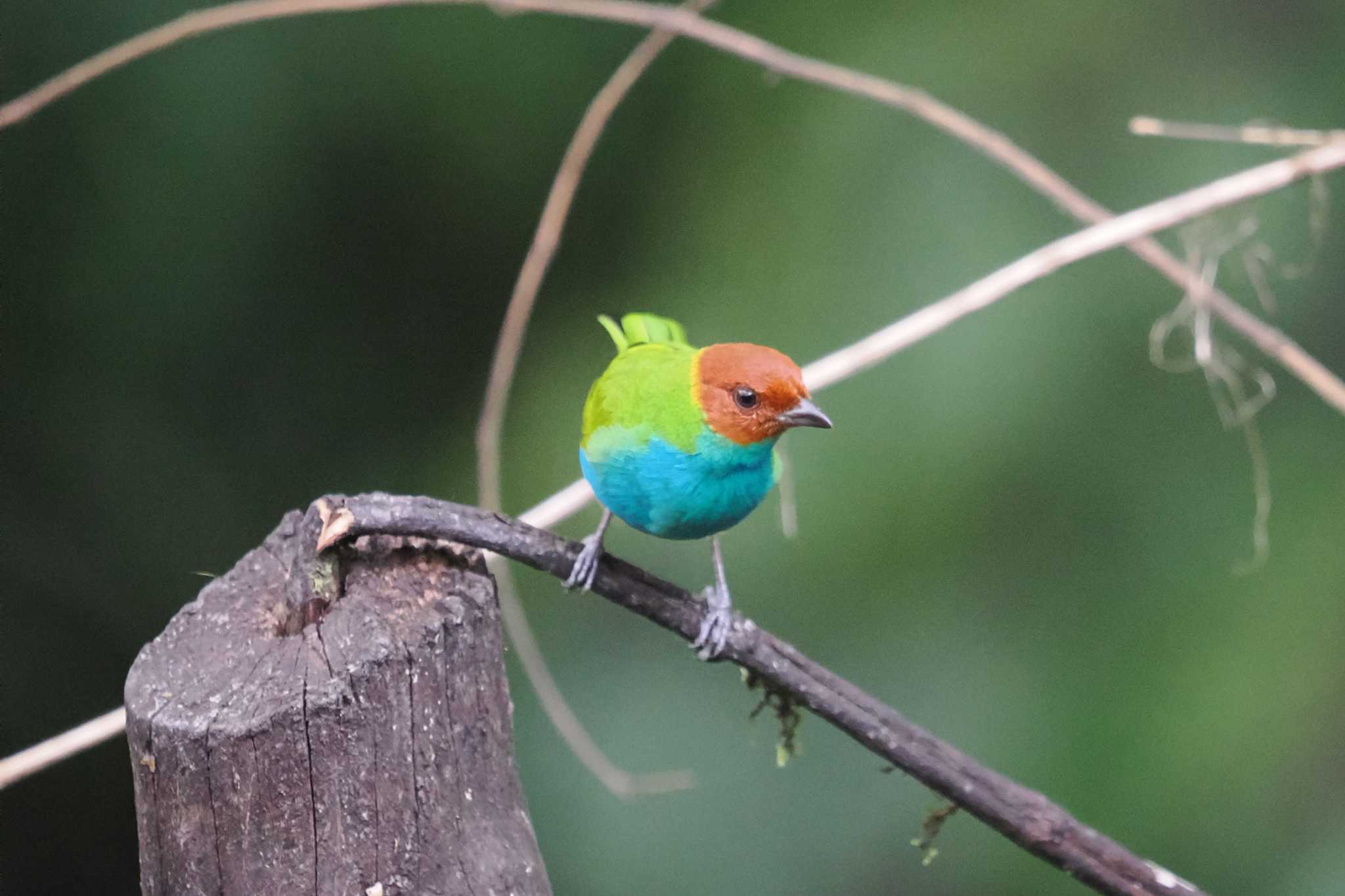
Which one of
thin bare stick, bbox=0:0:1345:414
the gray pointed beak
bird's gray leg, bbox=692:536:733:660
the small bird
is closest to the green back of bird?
the small bird

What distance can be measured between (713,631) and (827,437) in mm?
1385

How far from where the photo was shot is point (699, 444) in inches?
75.4

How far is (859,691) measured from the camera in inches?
73.8

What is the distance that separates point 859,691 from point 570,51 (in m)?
1.97

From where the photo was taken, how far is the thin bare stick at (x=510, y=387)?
2.53m

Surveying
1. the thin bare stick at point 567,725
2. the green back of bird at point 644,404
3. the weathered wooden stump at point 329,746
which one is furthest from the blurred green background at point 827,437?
the weathered wooden stump at point 329,746

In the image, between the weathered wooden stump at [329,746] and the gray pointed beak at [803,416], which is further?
the gray pointed beak at [803,416]

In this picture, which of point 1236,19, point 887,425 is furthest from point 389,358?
point 1236,19

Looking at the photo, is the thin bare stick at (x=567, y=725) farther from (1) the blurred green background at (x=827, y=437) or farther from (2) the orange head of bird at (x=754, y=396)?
(2) the orange head of bird at (x=754, y=396)

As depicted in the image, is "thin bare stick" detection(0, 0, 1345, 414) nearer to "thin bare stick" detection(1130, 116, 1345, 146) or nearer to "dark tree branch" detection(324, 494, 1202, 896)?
"thin bare stick" detection(1130, 116, 1345, 146)

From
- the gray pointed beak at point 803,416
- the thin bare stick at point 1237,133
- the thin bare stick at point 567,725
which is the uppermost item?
the thin bare stick at point 1237,133

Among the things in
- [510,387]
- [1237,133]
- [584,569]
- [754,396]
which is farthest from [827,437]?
[584,569]

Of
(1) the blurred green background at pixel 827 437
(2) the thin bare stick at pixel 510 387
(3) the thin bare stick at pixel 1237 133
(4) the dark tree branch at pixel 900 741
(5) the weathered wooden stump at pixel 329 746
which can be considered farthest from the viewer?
(1) the blurred green background at pixel 827 437

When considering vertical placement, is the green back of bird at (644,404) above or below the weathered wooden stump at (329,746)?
above
